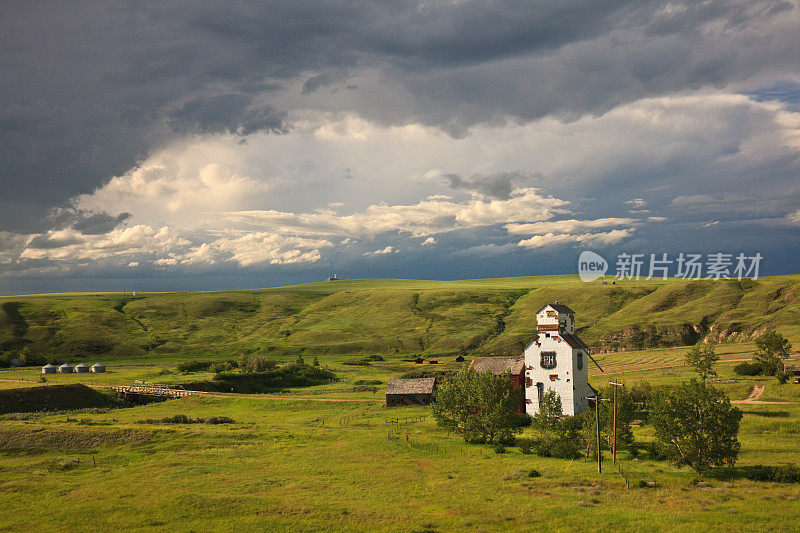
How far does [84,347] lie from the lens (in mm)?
197500

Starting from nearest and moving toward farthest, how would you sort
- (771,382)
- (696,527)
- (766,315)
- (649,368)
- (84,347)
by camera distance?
(696,527), (771,382), (649,368), (766,315), (84,347)

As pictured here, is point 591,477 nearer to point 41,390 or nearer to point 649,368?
point 649,368

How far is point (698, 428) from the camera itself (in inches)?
1773

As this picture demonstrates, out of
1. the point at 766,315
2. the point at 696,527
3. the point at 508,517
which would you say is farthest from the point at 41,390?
the point at 766,315

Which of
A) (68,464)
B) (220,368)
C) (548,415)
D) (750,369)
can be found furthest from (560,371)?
(220,368)

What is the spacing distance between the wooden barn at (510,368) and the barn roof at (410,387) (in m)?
12.8

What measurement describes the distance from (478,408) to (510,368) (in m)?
16.2

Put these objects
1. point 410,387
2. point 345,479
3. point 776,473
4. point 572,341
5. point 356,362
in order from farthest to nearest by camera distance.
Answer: point 356,362, point 410,387, point 572,341, point 345,479, point 776,473

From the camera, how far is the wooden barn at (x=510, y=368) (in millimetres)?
77812

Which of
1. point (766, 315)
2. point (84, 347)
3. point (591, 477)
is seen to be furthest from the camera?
point (84, 347)

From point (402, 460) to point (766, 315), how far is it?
15619cm

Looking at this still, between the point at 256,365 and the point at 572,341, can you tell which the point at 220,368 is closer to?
the point at 256,365

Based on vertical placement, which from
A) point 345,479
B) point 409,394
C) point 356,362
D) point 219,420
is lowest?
point 356,362

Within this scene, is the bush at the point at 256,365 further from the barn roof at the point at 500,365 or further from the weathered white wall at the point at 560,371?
the weathered white wall at the point at 560,371
